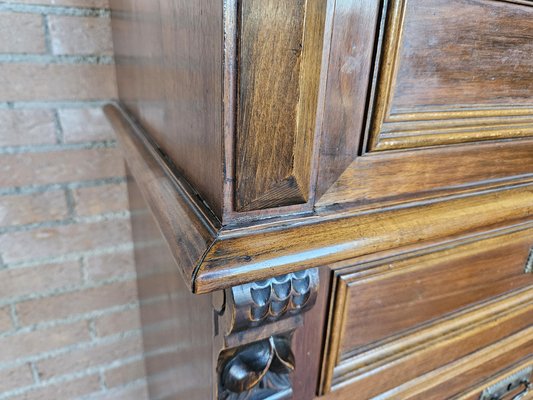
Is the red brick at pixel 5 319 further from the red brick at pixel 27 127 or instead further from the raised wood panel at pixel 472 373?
the raised wood panel at pixel 472 373

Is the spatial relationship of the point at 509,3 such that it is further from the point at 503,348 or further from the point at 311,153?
the point at 503,348

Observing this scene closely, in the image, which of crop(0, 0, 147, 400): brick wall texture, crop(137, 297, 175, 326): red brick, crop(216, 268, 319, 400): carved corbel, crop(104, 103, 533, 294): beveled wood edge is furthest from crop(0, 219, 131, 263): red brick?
crop(216, 268, 319, 400): carved corbel

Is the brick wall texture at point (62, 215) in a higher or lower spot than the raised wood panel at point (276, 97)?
lower

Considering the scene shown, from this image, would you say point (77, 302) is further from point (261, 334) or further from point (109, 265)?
point (261, 334)

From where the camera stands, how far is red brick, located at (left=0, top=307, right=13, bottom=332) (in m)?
0.73

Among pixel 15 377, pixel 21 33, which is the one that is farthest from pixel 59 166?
pixel 15 377

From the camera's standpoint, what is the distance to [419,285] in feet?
1.32

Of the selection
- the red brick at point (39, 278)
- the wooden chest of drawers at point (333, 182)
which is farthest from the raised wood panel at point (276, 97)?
the red brick at point (39, 278)

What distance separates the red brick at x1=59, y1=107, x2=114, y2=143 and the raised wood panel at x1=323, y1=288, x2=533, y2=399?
1.78 ft

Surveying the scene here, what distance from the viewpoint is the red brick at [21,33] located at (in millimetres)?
592

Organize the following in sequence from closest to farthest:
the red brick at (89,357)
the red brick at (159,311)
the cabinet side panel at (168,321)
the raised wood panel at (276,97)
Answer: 1. the raised wood panel at (276,97)
2. the cabinet side panel at (168,321)
3. the red brick at (159,311)
4. the red brick at (89,357)

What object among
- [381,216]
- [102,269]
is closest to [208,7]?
[381,216]

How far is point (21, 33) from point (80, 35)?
0.27 ft

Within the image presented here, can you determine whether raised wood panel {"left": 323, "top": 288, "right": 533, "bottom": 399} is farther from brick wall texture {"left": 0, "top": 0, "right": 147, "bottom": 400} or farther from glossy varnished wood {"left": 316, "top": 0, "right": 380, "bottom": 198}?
brick wall texture {"left": 0, "top": 0, "right": 147, "bottom": 400}
